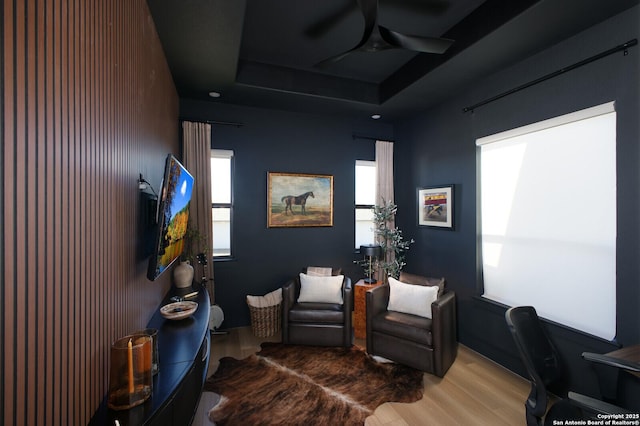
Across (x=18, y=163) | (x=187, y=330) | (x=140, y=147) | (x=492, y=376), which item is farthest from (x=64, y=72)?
(x=492, y=376)

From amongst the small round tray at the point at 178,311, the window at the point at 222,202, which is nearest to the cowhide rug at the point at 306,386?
the small round tray at the point at 178,311

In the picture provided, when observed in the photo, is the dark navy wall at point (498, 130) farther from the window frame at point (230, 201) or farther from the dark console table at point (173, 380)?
the dark console table at point (173, 380)

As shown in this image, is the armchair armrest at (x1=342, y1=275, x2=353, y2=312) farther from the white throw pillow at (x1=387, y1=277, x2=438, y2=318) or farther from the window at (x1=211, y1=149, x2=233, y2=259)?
the window at (x1=211, y1=149, x2=233, y2=259)

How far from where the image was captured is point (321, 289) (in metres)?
3.55

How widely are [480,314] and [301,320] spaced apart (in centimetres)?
202

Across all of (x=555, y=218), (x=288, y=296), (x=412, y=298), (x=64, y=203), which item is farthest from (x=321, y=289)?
(x=64, y=203)

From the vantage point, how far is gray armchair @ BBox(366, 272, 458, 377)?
2.75 metres

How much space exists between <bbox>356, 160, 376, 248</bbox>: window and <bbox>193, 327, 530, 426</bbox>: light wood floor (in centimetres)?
208

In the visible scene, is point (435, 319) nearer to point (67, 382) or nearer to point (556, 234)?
point (556, 234)

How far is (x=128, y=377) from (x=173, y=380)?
221mm

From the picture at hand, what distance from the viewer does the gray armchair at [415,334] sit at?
275cm

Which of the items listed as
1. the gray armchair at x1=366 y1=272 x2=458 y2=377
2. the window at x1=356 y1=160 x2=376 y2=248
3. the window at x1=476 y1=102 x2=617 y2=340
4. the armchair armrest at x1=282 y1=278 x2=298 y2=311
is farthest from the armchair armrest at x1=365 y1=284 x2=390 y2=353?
the window at x1=356 y1=160 x2=376 y2=248

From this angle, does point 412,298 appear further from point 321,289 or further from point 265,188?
point 265,188

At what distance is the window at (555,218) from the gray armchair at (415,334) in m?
0.68
